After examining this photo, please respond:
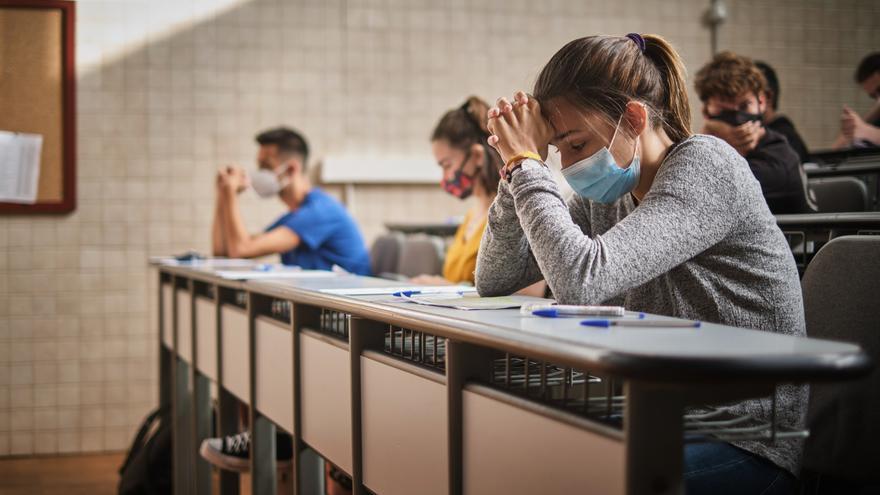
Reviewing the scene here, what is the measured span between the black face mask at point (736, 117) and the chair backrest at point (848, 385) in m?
1.19

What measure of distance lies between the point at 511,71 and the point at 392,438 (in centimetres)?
385

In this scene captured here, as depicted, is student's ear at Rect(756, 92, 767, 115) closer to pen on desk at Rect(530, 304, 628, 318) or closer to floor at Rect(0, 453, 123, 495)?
pen on desk at Rect(530, 304, 628, 318)

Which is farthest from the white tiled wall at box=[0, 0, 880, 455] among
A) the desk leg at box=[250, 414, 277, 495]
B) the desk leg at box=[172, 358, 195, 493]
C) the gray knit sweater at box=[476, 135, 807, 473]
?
the gray knit sweater at box=[476, 135, 807, 473]

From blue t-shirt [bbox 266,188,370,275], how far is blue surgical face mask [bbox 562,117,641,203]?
2.41 meters

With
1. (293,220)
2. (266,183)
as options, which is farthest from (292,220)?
(266,183)

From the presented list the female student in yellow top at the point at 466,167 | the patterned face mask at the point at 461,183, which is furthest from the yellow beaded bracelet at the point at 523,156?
the patterned face mask at the point at 461,183

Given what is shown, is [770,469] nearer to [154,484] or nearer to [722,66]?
[722,66]

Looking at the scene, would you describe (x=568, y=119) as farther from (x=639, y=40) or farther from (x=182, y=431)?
(x=182, y=431)

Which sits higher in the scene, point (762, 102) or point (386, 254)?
point (762, 102)

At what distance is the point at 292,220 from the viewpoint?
12.6 ft

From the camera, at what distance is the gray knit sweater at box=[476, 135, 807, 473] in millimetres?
1287

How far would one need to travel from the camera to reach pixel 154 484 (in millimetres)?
3631

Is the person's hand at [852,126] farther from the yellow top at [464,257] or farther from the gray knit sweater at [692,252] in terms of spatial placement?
the gray knit sweater at [692,252]

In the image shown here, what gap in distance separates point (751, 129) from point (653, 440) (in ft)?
6.45
